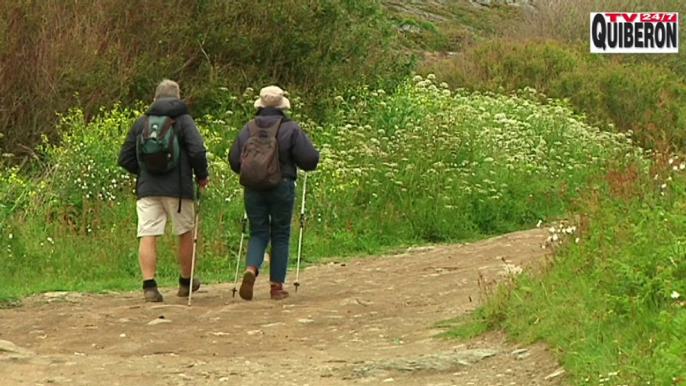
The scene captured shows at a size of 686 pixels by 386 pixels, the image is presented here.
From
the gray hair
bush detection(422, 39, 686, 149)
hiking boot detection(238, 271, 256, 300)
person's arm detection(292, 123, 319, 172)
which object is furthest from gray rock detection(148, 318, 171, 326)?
bush detection(422, 39, 686, 149)

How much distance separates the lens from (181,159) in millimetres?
11711

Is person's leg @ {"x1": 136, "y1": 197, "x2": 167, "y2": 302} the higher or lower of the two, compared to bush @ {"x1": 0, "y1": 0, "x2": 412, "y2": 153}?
lower

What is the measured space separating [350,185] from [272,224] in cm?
519

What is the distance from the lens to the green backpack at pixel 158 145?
11.4 meters

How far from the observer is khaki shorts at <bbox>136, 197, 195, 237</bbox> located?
463 inches

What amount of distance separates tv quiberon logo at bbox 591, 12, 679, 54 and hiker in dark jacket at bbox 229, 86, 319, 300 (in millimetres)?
19869

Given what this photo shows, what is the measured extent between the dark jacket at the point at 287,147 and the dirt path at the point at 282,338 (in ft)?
3.80

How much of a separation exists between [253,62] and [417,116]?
2742 millimetres

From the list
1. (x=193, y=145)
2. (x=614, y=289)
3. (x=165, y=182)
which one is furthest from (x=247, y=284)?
(x=614, y=289)

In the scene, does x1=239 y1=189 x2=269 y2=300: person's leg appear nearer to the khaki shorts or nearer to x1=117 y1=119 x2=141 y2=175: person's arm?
the khaki shorts

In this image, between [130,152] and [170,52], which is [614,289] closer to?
[130,152]

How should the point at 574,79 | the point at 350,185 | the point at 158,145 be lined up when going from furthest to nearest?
the point at 574,79 → the point at 350,185 → the point at 158,145

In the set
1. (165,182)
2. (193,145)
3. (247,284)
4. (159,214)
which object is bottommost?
(247,284)

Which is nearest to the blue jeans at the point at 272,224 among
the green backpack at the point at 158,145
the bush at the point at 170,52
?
the green backpack at the point at 158,145
